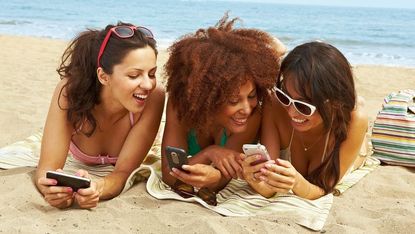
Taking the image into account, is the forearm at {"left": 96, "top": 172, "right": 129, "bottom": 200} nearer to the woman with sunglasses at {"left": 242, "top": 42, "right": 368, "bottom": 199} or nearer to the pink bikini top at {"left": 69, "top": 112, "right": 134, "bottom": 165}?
the pink bikini top at {"left": 69, "top": 112, "right": 134, "bottom": 165}

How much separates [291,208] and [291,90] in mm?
750

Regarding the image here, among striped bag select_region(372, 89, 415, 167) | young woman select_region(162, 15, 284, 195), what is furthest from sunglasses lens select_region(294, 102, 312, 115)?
striped bag select_region(372, 89, 415, 167)

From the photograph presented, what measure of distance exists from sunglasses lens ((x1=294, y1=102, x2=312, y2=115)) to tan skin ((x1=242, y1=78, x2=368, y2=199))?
3 centimetres

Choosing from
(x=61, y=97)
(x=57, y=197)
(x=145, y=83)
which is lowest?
(x=57, y=197)

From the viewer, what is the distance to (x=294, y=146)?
384 cm

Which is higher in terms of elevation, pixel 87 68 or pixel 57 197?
pixel 87 68

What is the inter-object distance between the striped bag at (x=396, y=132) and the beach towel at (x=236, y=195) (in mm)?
316

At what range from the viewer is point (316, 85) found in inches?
124

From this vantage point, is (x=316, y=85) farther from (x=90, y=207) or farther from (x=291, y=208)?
(x=90, y=207)

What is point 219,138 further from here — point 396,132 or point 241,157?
point 396,132

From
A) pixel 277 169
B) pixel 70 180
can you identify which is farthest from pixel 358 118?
pixel 70 180

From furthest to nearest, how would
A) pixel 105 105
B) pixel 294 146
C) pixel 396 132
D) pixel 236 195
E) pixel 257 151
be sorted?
pixel 396 132, pixel 294 146, pixel 105 105, pixel 236 195, pixel 257 151

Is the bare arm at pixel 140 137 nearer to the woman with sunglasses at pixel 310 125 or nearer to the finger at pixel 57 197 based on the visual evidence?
the finger at pixel 57 197

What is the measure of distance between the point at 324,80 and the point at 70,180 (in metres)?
1.65
